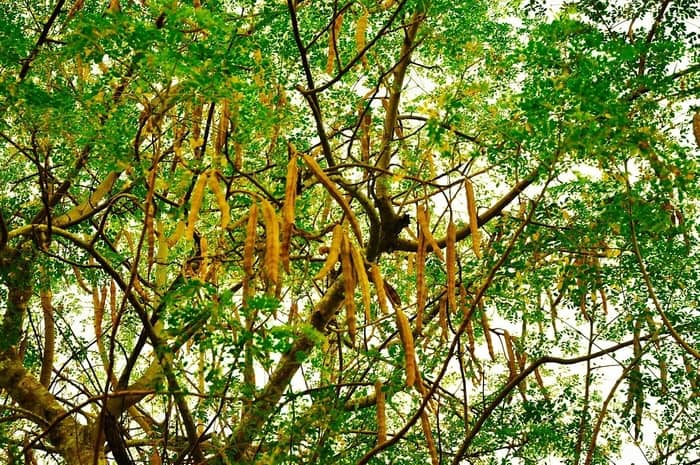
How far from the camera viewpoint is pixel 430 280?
14.1 ft

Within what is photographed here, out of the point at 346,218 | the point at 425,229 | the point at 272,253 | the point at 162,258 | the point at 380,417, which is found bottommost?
the point at 380,417

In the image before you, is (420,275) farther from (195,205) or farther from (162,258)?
(162,258)

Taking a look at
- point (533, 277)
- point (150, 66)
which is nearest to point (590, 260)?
point (533, 277)

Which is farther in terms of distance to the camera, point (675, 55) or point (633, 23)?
point (633, 23)

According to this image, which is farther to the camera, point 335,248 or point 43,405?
point 43,405

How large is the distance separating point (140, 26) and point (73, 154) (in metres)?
1.44

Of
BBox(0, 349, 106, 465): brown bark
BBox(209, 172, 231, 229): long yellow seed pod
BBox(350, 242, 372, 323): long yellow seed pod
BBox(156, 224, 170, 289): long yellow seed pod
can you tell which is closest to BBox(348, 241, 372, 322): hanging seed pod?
BBox(350, 242, 372, 323): long yellow seed pod

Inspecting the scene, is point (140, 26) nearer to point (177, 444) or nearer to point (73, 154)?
point (73, 154)

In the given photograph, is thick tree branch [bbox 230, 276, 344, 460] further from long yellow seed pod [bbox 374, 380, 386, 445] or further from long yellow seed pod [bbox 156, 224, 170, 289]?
long yellow seed pod [bbox 156, 224, 170, 289]

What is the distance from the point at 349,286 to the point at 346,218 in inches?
61.6

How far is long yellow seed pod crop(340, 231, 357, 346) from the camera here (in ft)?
7.02

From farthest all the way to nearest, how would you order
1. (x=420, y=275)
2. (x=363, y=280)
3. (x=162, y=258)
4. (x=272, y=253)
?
(x=162, y=258) < (x=420, y=275) < (x=363, y=280) < (x=272, y=253)

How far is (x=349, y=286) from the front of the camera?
2205 mm

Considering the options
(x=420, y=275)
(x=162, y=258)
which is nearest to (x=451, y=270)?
(x=420, y=275)
